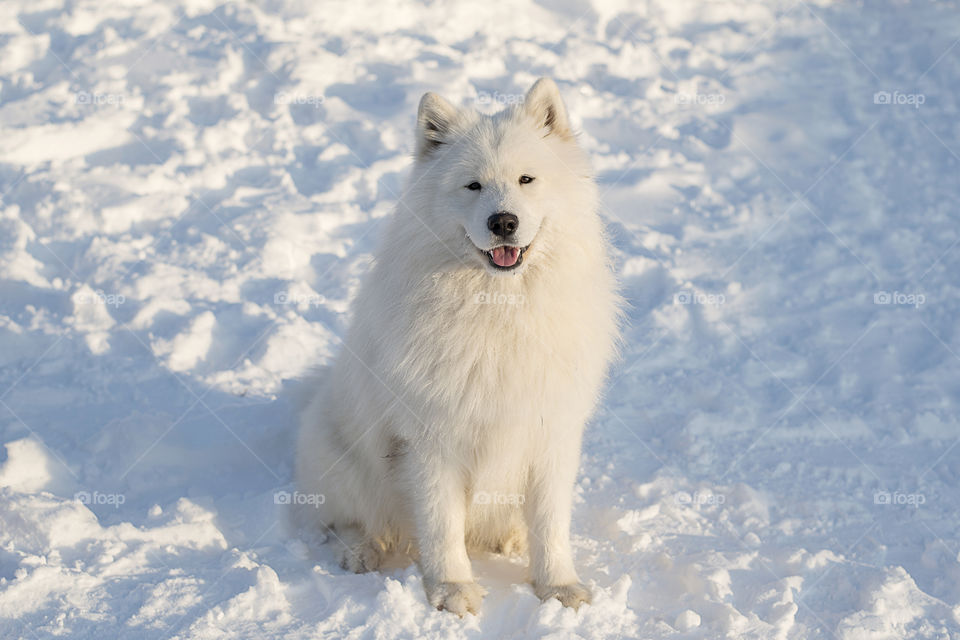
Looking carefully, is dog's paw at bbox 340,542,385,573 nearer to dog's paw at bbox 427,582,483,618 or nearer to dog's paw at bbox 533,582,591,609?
dog's paw at bbox 427,582,483,618

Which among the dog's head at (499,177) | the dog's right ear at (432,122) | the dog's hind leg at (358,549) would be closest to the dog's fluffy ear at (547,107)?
the dog's head at (499,177)

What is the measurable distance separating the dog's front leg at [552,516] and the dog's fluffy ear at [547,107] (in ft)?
4.30

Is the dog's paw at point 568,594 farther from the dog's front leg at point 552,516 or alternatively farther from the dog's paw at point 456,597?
the dog's paw at point 456,597

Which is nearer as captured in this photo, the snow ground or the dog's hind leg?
the snow ground

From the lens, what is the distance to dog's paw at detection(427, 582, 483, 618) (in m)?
3.42

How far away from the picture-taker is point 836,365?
544 centimetres

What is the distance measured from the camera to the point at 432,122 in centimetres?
377

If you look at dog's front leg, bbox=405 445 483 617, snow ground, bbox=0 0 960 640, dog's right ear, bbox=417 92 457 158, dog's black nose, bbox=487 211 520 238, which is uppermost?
dog's right ear, bbox=417 92 457 158

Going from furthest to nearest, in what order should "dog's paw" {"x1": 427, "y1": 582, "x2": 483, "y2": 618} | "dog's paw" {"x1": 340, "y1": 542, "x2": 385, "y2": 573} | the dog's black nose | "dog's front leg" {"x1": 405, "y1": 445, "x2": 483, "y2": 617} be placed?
"dog's paw" {"x1": 340, "y1": 542, "x2": 385, "y2": 573} < "dog's front leg" {"x1": 405, "y1": 445, "x2": 483, "y2": 617} < "dog's paw" {"x1": 427, "y1": 582, "x2": 483, "y2": 618} < the dog's black nose

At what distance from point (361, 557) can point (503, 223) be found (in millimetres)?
1680

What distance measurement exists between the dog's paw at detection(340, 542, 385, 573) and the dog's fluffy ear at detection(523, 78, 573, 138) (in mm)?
2024

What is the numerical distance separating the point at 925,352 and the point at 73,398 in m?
5.12

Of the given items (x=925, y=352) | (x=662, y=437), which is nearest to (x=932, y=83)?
(x=925, y=352)

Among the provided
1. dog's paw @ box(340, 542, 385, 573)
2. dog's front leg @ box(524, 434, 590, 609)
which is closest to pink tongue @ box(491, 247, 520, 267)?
dog's front leg @ box(524, 434, 590, 609)
